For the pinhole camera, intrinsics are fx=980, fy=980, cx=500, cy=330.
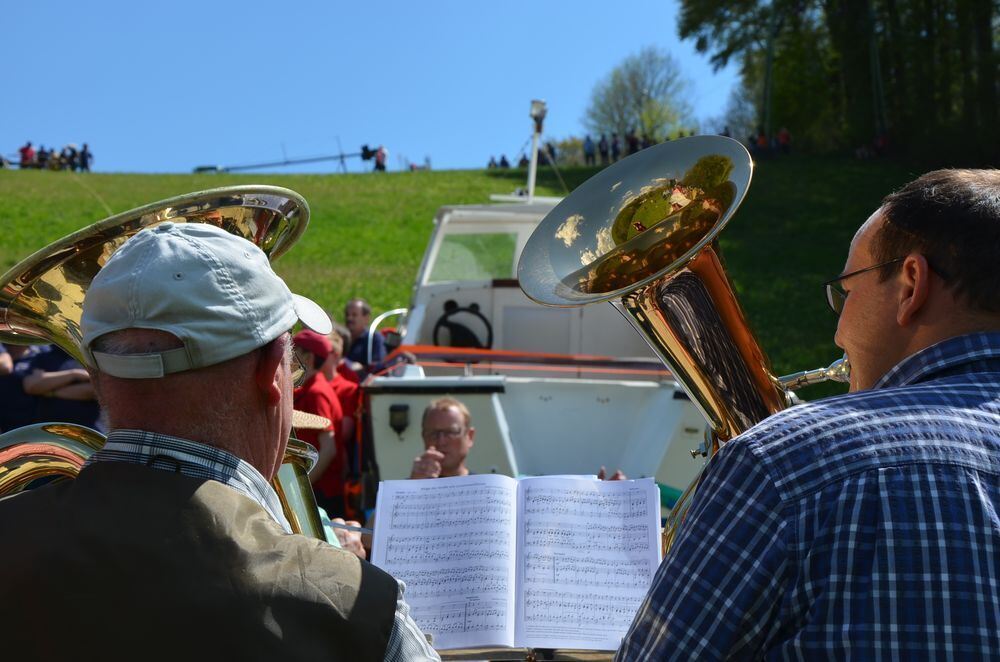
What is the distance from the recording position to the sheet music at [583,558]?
6.92 ft

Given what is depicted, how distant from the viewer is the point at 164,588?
4.26 feet

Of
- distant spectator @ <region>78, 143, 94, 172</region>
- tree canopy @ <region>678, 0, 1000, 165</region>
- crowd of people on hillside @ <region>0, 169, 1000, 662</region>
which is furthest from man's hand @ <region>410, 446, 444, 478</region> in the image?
distant spectator @ <region>78, 143, 94, 172</region>

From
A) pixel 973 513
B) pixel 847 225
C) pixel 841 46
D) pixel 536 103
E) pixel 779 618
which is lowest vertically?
pixel 847 225

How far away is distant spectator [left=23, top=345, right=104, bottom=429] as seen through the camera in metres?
4.63

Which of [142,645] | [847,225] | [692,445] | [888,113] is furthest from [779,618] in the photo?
[888,113]

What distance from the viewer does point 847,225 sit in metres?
26.7

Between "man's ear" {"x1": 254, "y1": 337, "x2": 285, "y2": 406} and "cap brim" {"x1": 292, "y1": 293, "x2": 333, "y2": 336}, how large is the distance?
132 millimetres

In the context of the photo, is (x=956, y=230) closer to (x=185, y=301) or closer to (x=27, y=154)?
(x=185, y=301)

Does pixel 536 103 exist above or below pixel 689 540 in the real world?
above

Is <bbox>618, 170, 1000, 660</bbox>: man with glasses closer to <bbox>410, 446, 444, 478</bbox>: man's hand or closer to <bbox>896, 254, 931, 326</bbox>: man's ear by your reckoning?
<bbox>896, 254, 931, 326</bbox>: man's ear

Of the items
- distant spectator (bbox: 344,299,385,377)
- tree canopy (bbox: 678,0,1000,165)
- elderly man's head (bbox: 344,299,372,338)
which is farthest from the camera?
tree canopy (bbox: 678,0,1000,165)

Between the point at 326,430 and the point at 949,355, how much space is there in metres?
4.25

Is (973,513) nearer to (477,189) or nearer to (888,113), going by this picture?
(477,189)

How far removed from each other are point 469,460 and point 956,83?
114ft
